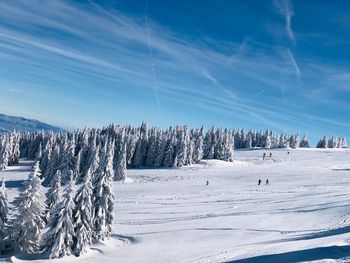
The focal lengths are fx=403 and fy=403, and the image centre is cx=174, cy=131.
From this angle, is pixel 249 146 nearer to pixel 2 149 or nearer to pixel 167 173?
pixel 167 173

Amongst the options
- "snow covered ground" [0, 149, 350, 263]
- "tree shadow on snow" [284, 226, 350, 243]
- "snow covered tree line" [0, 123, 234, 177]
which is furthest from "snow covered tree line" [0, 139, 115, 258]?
"snow covered tree line" [0, 123, 234, 177]

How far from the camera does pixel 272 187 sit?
245 feet

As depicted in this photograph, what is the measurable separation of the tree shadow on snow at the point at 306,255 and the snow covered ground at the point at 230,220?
60 mm

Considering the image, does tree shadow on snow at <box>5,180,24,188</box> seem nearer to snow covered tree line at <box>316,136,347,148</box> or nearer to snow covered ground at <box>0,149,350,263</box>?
snow covered ground at <box>0,149,350,263</box>

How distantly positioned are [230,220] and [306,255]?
19.8m

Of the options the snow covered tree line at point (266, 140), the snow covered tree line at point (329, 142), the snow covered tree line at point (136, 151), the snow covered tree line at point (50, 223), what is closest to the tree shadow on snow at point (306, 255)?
the snow covered tree line at point (50, 223)

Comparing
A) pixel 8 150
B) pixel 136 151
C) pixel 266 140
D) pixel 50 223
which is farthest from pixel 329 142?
pixel 50 223

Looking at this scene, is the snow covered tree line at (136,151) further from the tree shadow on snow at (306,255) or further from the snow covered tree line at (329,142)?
the snow covered tree line at (329,142)

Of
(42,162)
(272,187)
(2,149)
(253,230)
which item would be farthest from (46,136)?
(253,230)

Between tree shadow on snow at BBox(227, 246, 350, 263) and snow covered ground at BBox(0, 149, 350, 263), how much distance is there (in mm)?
60

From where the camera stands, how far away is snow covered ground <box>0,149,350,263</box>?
31109 mm

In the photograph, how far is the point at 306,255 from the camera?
1045 inches

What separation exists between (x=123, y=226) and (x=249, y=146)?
454 ft

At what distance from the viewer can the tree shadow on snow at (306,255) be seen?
25195 millimetres
